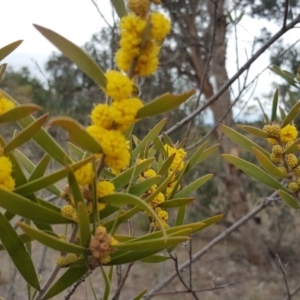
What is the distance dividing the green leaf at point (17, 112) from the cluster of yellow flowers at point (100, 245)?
0.09 m

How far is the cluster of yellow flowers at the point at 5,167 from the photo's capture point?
0.28 metres

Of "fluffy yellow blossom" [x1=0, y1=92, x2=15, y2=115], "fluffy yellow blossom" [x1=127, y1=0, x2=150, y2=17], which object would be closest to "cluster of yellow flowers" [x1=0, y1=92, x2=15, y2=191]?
"fluffy yellow blossom" [x1=0, y1=92, x2=15, y2=115]

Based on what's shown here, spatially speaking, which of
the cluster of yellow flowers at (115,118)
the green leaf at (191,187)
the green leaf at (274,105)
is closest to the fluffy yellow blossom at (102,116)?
the cluster of yellow flowers at (115,118)

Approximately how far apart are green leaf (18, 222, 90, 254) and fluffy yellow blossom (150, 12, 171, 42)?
148mm

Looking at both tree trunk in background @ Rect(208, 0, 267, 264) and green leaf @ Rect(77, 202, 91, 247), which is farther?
tree trunk in background @ Rect(208, 0, 267, 264)

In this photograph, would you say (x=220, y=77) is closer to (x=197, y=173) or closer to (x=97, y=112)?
(x=197, y=173)

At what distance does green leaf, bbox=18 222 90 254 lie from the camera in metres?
0.27

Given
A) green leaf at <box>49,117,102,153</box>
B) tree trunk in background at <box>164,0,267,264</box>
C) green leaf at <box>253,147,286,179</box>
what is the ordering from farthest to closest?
1. tree trunk in background at <box>164,0,267,264</box>
2. green leaf at <box>253,147,286,179</box>
3. green leaf at <box>49,117,102,153</box>

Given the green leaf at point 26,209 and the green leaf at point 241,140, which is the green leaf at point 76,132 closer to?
the green leaf at point 26,209

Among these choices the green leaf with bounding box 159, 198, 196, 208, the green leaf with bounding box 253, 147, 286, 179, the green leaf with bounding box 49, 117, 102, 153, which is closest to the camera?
the green leaf with bounding box 49, 117, 102, 153

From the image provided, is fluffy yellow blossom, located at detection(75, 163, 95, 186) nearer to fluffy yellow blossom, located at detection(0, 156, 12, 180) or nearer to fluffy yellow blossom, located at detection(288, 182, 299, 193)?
fluffy yellow blossom, located at detection(0, 156, 12, 180)

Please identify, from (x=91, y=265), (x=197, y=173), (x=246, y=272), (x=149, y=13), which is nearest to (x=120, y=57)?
(x=149, y=13)

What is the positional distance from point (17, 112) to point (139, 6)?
4.2 inches

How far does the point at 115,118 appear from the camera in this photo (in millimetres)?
283
